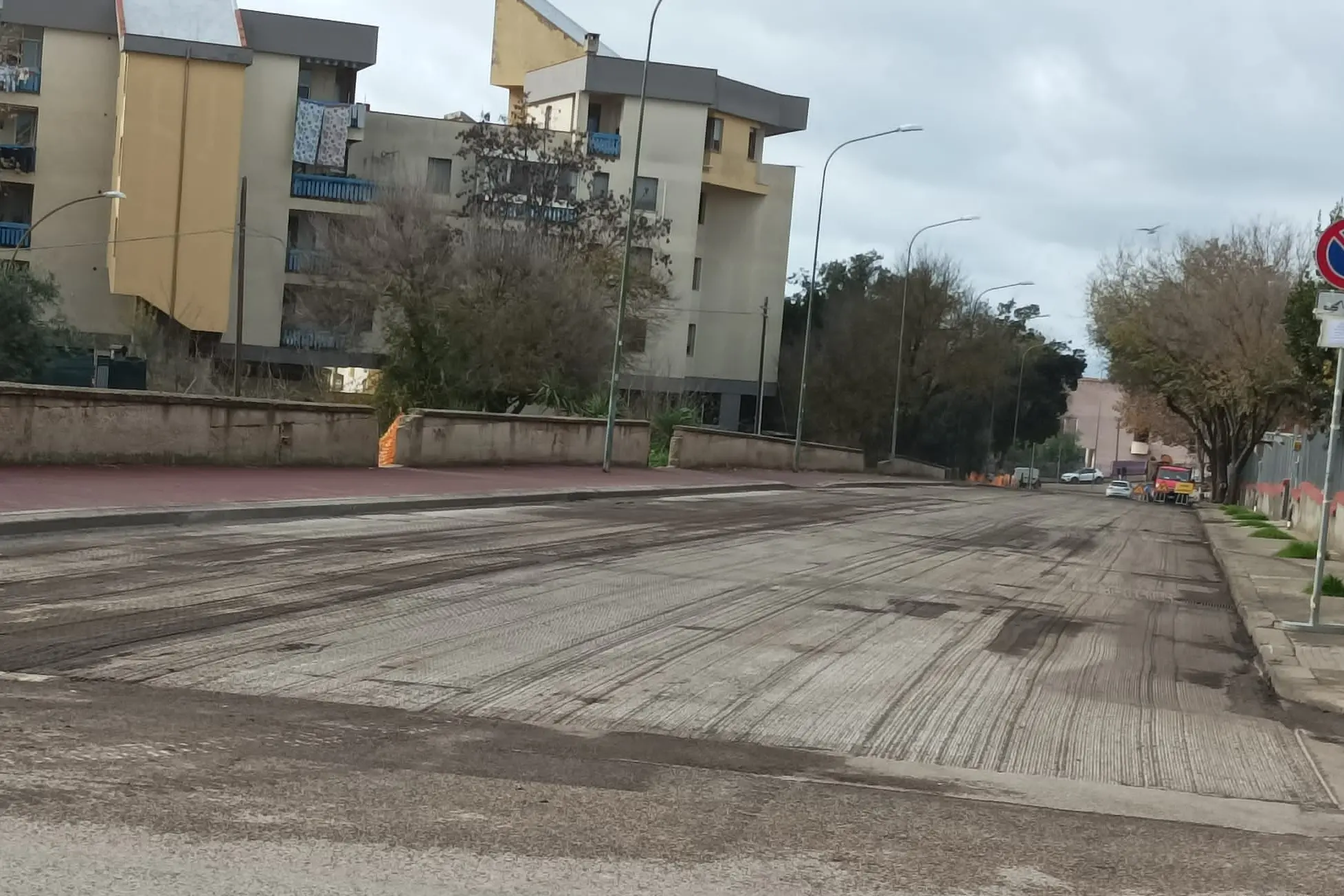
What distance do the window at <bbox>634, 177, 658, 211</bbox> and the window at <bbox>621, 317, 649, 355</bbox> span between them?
7525 millimetres

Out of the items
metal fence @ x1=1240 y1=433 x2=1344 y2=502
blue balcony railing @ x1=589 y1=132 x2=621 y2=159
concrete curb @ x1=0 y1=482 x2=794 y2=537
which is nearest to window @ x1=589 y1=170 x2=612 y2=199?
blue balcony railing @ x1=589 y1=132 x2=621 y2=159

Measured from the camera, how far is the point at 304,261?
55.5 meters

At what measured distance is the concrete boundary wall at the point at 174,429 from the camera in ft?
59.3

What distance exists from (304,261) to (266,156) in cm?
446

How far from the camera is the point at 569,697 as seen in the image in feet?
23.9

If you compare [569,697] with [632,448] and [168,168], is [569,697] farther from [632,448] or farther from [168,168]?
[168,168]

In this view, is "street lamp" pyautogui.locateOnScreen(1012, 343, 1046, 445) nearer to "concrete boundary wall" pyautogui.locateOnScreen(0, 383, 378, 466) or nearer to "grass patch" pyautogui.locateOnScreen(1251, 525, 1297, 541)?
"grass patch" pyautogui.locateOnScreen(1251, 525, 1297, 541)

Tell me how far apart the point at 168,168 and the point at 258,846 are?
169 ft

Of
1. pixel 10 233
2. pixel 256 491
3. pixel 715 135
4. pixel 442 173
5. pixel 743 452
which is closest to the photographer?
pixel 256 491

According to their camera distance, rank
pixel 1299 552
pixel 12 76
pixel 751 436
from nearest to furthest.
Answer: pixel 1299 552 < pixel 751 436 < pixel 12 76

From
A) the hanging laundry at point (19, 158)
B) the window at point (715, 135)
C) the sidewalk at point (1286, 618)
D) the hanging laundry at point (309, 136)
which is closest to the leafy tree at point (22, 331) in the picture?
the hanging laundry at point (19, 158)

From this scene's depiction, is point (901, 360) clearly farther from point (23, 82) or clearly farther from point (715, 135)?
point (23, 82)

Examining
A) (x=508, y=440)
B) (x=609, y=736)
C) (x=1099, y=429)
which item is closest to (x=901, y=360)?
(x=508, y=440)

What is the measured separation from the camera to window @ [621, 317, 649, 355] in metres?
52.5
